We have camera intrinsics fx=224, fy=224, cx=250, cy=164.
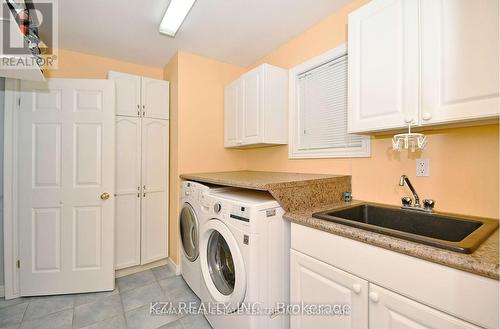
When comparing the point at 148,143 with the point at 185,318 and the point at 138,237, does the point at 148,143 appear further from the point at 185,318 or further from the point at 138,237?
the point at 185,318

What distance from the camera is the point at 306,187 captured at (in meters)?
1.52

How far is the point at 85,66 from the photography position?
256cm

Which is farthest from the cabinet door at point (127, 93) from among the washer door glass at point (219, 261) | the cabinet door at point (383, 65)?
the cabinet door at point (383, 65)

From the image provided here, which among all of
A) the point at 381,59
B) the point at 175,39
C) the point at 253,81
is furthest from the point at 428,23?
the point at 175,39

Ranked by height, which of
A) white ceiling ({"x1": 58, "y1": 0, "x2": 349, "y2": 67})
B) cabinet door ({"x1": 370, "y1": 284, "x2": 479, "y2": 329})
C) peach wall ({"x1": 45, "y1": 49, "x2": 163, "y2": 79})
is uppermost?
white ceiling ({"x1": 58, "y1": 0, "x2": 349, "y2": 67})

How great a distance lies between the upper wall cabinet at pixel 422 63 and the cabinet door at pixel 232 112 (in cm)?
133

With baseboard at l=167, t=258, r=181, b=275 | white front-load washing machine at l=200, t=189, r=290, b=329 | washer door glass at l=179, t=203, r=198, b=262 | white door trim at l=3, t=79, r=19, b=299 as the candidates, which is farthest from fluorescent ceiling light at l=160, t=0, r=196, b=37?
baseboard at l=167, t=258, r=181, b=275

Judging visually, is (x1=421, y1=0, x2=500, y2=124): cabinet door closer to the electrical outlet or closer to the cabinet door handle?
the electrical outlet

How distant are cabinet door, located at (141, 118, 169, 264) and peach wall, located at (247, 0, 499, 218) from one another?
1.57m

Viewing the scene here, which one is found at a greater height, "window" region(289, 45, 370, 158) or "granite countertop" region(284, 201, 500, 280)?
"window" region(289, 45, 370, 158)

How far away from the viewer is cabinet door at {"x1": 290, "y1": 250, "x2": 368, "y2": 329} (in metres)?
1.01

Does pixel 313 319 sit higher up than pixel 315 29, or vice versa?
A: pixel 315 29

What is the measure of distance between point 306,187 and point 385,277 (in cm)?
70

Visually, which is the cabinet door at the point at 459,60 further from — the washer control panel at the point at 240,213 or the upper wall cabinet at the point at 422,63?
the washer control panel at the point at 240,213
